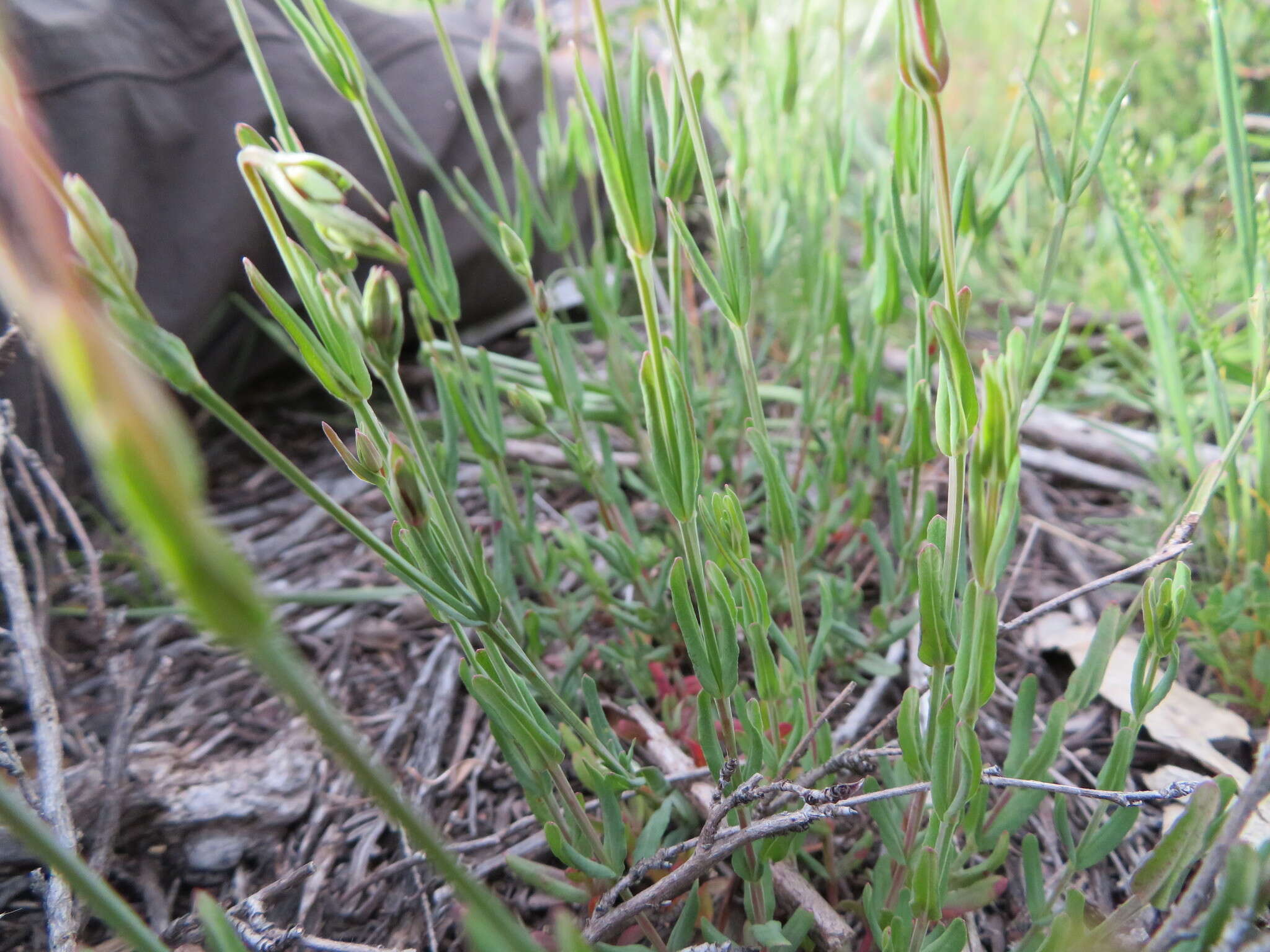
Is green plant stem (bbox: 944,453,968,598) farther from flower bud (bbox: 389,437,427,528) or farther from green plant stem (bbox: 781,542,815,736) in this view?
flower bud (bbox: 389,437,427,528)

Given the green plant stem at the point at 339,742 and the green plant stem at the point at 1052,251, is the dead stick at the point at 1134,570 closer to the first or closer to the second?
the green plant stem at the point at 1052,251

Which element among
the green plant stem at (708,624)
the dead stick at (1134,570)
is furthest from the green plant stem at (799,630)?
the dead stick at (1134,570)

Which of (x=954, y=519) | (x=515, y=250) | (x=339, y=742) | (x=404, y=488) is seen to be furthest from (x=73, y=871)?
(x=515, y=250)

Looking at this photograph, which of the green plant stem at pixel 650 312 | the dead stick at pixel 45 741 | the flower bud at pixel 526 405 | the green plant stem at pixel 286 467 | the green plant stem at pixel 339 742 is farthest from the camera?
the flower bud at pixel 526 405

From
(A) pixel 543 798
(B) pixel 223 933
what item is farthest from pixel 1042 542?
(B) pixel 223 933

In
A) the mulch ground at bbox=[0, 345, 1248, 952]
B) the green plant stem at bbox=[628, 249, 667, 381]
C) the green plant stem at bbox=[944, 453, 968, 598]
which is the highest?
the green plant stem at bbox=[628, 249, 667, 381]

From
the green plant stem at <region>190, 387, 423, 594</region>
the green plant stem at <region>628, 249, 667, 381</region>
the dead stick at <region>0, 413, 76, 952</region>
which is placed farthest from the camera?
the dead stick at <region>0, 413, 76, 952</region>

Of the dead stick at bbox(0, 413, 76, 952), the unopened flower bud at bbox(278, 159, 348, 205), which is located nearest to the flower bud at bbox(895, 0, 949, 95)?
the unopened flower bud at bbox(278, 159, 348, 205)
